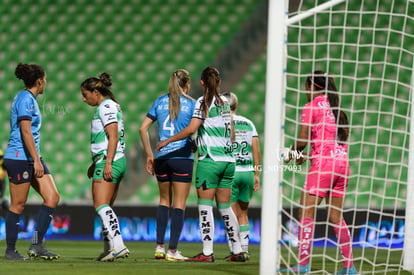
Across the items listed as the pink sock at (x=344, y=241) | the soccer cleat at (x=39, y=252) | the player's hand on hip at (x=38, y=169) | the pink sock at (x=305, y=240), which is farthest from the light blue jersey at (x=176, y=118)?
the pink sock at (x=344, y=241)

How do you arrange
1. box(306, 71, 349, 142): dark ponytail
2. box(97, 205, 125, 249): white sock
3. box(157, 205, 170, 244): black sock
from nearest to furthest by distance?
1. box(306, 71, 349, 142): dark ponytail
2. box(97, 205, 125, 249): white sock
3. box(157, 205, 170, 244): black sock

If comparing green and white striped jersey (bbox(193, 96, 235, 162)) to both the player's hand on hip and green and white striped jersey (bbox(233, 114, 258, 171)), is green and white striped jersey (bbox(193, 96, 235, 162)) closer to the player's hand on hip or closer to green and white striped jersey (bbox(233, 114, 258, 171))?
green and white striped jersey (bbox(233, 114, 258, 171))

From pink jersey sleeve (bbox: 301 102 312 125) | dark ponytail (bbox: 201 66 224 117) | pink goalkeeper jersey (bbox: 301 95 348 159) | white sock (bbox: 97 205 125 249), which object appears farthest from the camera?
dark ponytail (bbox: 201 66 224 117)

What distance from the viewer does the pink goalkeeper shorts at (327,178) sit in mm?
5203

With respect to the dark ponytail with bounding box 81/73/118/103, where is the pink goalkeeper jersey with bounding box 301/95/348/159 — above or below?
below

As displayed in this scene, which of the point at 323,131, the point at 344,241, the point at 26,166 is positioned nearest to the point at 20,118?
the point at 26,166

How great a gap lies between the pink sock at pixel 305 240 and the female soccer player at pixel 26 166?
2.06 metres

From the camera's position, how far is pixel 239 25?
1300 centimetres

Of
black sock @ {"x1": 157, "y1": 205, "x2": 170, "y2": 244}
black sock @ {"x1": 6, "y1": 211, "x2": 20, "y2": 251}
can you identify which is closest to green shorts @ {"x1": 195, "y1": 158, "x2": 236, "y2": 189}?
black sock @ {"x1": 157, "y1": 205, "x2": 170, "y2": 244}

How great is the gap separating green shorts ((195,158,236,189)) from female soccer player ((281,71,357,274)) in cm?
84

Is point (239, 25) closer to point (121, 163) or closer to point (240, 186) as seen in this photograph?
point (240, 186)

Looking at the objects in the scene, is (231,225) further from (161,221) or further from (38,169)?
(38,169)

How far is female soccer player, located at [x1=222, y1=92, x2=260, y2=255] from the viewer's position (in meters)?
6.87

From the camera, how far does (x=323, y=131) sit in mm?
5230
